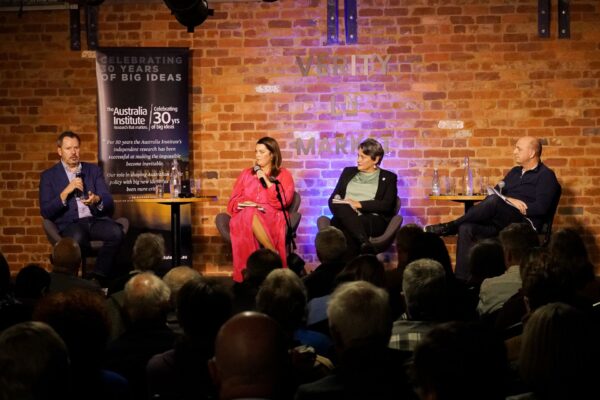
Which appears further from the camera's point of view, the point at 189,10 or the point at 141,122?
the point at 141,122

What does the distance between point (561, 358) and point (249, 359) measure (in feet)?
2.44

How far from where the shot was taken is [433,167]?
804cm

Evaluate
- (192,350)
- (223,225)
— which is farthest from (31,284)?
(223,225)

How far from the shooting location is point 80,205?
7.22 meters

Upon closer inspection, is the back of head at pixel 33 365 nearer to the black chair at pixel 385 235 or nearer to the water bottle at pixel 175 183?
the black chair at pixel 385 235

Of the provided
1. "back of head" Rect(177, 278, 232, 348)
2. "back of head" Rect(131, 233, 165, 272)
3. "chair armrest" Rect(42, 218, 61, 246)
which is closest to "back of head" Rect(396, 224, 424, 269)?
"back of head" Rect(131, 233, 165, 272)

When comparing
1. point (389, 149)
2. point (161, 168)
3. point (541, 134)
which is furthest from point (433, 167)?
point (161, 168)

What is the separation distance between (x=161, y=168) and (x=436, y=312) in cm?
525

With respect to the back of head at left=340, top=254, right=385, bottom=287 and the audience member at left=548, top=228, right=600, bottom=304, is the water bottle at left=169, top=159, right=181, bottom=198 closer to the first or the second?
the back of head at left=340, top=254, right=385, bottom=287

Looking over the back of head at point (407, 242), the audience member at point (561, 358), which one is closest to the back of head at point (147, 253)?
the back of head at point (407, 242)

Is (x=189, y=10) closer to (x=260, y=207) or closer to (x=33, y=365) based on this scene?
(x=260, y=207)

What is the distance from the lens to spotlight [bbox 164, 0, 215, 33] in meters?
6.77

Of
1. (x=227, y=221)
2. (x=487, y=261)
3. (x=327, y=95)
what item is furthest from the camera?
(x=327, y=95)

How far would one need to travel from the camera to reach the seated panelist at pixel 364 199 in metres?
7.22
